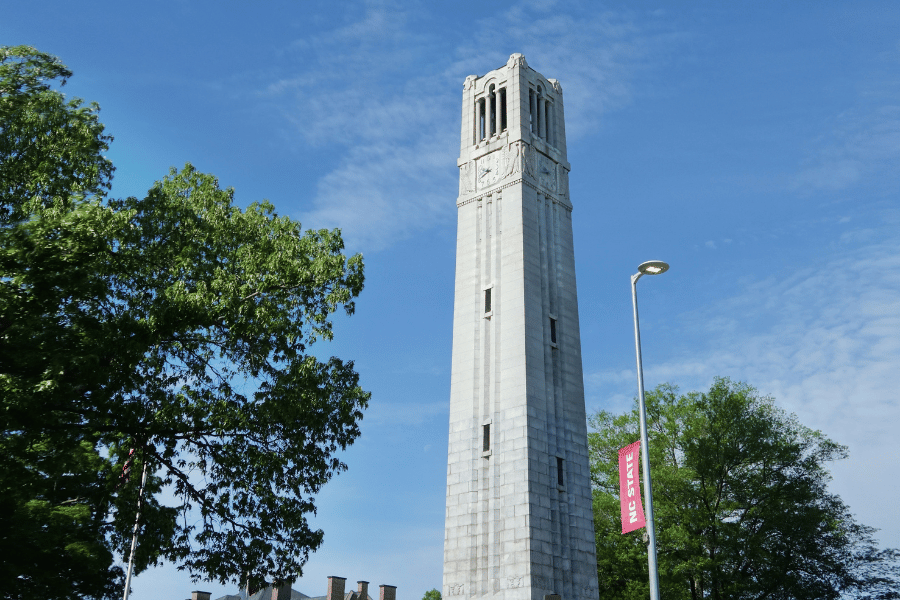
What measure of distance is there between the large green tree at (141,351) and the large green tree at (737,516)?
21.2 metres

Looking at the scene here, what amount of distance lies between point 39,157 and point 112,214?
10.3 feet

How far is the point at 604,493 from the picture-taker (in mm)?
42000

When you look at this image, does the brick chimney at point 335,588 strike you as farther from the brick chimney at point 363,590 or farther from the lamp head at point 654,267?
the lamp head at point 654,267

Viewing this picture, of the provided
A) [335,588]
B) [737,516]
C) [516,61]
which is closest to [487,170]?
[516,61]

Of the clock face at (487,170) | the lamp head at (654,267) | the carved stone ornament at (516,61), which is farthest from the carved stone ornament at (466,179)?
the lamp head at (654,267)

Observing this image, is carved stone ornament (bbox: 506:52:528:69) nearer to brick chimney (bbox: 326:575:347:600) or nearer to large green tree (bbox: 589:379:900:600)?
large green tree (bbox: 589:379:900:600)

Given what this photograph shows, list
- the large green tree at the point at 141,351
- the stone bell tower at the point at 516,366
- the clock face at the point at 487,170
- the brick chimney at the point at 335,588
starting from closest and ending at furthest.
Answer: the large green tree at the point at 141,351, the stone bell tower at the point at 516,366, the clock face at the point at 487,170, the brick chimney at the point at 335,588

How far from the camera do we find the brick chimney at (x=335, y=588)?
65.6 m

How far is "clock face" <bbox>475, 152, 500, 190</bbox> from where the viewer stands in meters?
42.2

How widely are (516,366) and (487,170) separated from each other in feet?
37.9

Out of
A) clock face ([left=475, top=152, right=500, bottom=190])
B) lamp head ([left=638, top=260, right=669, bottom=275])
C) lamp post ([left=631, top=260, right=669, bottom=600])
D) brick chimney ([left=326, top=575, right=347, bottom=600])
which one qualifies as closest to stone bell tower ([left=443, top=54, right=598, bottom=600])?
clock face ([left=475, top=152, right=500, bottom=190])

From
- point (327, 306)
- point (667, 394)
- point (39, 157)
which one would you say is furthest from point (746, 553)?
point (39, 157)

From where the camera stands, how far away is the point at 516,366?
120 ft

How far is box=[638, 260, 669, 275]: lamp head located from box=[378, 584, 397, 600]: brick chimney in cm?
5241
